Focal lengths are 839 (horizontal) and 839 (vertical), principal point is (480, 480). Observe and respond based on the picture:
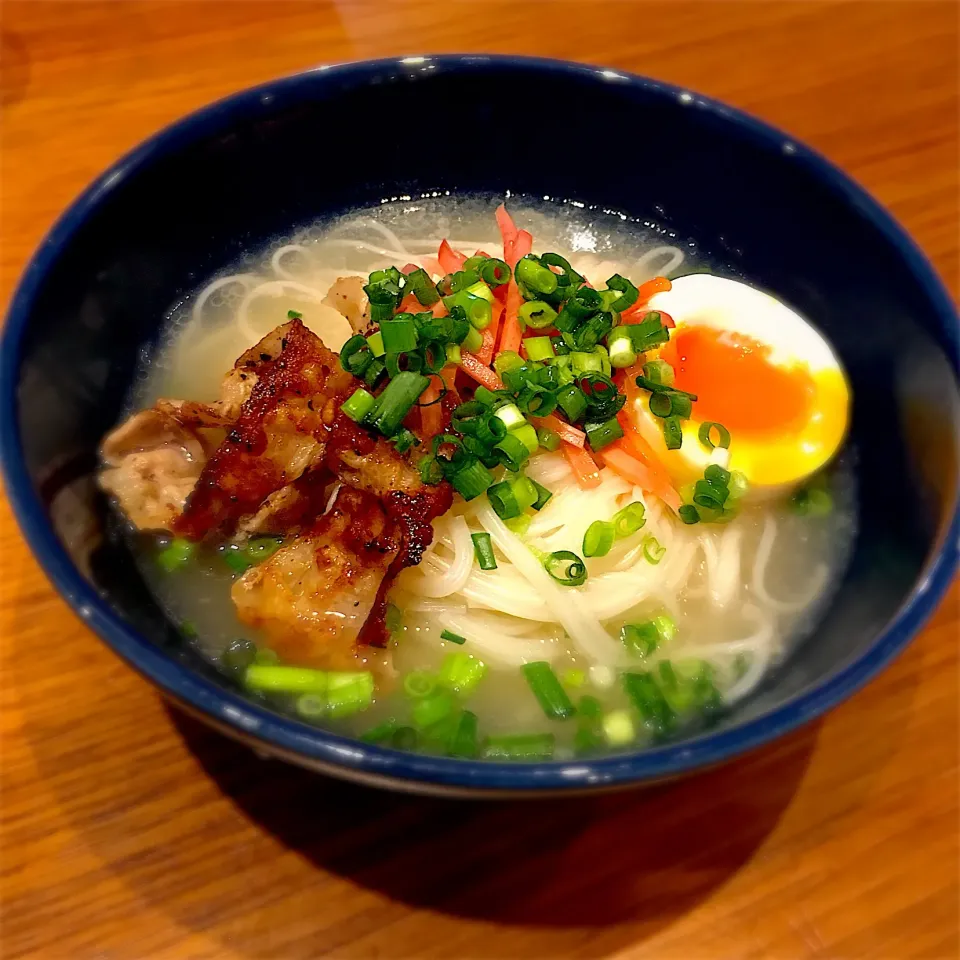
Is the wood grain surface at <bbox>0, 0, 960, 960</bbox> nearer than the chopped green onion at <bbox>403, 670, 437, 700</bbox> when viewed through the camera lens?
Yes

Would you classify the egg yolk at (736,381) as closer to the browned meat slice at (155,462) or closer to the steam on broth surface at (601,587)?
the steam on broth surface at (601,587)

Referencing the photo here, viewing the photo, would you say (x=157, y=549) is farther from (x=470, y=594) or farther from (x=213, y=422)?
(x=470, y=594)

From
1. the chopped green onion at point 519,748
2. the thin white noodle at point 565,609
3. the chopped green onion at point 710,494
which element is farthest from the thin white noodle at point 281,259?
the chopped green onion at point 519,748

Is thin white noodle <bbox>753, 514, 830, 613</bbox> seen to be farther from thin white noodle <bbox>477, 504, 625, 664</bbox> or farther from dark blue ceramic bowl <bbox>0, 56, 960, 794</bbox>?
thin white noodle <bbox>477, 504, 625, 664</bbox>

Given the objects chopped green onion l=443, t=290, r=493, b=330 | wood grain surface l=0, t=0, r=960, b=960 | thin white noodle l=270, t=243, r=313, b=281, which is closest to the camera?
wood grain surface l=0, t=0, r=960, b=960

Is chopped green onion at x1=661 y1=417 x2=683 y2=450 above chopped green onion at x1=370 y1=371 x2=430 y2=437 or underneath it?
underneath

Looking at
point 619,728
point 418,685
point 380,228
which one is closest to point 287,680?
point 418,685

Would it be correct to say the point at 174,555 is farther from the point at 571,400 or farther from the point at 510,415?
the point at 571,400

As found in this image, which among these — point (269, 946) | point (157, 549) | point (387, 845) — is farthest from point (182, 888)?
point (157, 549)

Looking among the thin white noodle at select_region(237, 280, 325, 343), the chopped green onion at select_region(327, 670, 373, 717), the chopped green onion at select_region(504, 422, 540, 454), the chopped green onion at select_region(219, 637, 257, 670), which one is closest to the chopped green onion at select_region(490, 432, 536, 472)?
the chopped green onion at select_region(504, 422, 540, 454)
